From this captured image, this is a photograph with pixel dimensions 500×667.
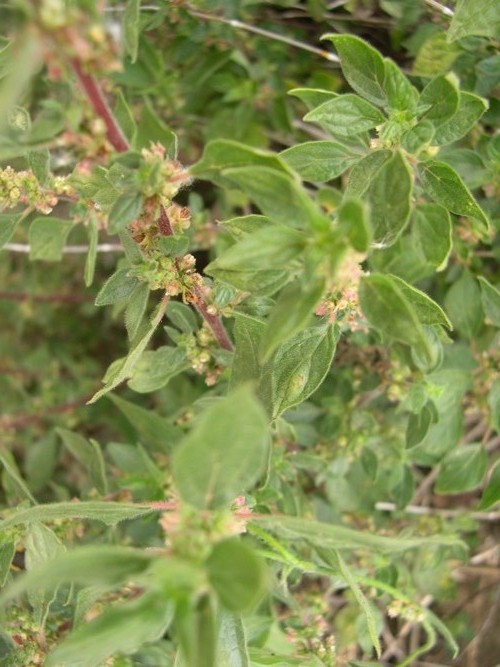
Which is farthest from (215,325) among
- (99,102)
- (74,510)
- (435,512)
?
(435,512)

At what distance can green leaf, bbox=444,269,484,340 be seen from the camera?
5.86ft

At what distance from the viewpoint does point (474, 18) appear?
4.39 feet

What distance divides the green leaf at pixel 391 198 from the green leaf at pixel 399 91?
24 centimetres

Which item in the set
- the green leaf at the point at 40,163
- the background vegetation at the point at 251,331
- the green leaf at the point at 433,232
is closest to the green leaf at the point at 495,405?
the background vegetation at the point at 251,331

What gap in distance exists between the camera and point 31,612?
144 cm

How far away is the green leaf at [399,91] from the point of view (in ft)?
3.94

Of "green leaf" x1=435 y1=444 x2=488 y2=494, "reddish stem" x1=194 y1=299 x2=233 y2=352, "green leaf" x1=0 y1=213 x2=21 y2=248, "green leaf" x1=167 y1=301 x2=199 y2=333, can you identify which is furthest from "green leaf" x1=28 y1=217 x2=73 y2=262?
"green leaf" x1=435 y1=444 x2=488 y2=494

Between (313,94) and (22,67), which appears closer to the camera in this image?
(22,67)

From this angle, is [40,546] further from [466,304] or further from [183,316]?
[466,304]

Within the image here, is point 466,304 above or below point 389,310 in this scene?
below

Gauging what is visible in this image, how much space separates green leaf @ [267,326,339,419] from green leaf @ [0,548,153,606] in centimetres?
44

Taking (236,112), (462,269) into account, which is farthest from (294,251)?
(236,112)

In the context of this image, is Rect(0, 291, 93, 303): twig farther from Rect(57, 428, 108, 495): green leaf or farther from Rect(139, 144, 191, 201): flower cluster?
Rect(139, 144, 191, 201): flower cluster

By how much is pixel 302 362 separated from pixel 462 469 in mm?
855
